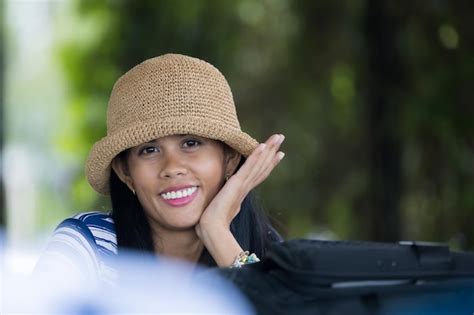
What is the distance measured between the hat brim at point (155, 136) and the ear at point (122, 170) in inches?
0.9

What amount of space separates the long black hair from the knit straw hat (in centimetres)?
14

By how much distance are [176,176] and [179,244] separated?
0.25m

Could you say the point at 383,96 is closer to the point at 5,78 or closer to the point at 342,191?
the point at 342,191

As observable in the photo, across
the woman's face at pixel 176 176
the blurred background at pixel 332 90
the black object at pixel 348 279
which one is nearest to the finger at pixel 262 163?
the woman's face at pixel 176 176

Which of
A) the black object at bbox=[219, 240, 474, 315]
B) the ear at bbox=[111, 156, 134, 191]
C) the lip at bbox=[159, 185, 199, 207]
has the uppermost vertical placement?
the ear at bbox=[111, 156, 134, 191]

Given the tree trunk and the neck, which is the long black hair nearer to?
the neck

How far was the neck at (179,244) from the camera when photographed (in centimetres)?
304

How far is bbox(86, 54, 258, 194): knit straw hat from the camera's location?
2836 mm

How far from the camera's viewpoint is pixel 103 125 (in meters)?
11.0

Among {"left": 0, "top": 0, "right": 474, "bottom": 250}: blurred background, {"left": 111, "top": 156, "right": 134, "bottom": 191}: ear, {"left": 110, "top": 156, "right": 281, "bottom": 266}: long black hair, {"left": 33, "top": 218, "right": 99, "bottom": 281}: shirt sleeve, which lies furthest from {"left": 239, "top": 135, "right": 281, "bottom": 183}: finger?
{"left": 0, "top": 0, "right": 474, "bottom": 250}: blurred background

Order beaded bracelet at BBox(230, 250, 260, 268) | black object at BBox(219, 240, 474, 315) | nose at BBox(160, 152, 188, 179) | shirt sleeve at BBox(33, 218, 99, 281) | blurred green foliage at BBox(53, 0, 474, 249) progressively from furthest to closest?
blurred green foliage at BBox(53, 0, 474, 249) < nose at BBox(160, 152, 188, 179) < beaded bracelet at BBox(230, 250, 260, 268) < shirt sleeve at BBox(33, 218, 99, 281) < black object at BBox(219, 240, 474, 315)

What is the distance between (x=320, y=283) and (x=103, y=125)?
9297mm

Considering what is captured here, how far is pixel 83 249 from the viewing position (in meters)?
2.76

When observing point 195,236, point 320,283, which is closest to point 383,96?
point 195,236
